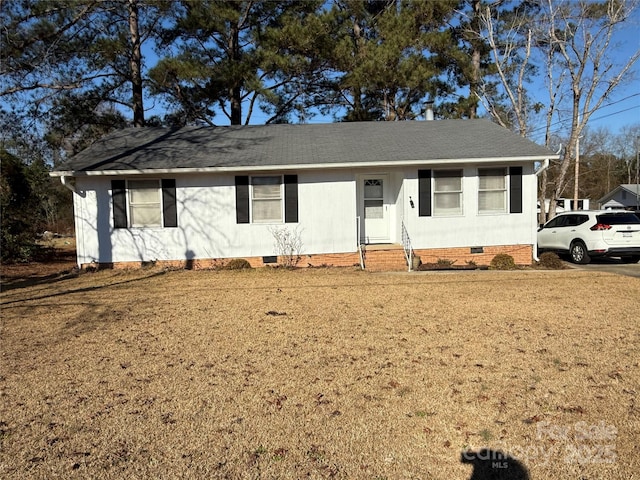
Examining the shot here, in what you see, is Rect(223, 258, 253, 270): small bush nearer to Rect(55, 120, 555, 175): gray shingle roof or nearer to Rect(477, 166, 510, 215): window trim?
Rect(55, 120, 555, 175): gray shingle roof

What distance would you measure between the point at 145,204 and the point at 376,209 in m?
6.24

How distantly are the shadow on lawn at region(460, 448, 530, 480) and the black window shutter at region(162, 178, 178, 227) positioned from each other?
991 centimetres

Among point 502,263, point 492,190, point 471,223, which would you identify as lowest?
point 502,263

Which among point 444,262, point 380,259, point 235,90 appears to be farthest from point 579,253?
point 235,90

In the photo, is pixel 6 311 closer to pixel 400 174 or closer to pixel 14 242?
pixel 14 242

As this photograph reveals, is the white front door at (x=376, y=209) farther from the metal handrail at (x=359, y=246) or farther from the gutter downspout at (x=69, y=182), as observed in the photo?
the gutter downspout at (x=69, y=182)

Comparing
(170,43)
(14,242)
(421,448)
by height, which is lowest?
(421,448)

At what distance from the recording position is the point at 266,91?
1720 cm

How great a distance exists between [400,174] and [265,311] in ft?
21.9

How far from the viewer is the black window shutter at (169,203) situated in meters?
11.3

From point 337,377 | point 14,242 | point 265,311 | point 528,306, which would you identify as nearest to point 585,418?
point 337,377

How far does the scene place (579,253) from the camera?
39.1ft

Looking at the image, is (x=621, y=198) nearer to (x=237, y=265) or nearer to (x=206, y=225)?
(x=237, y=265)

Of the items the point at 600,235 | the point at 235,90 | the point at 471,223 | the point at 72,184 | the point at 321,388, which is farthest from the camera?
the point at 235,90
